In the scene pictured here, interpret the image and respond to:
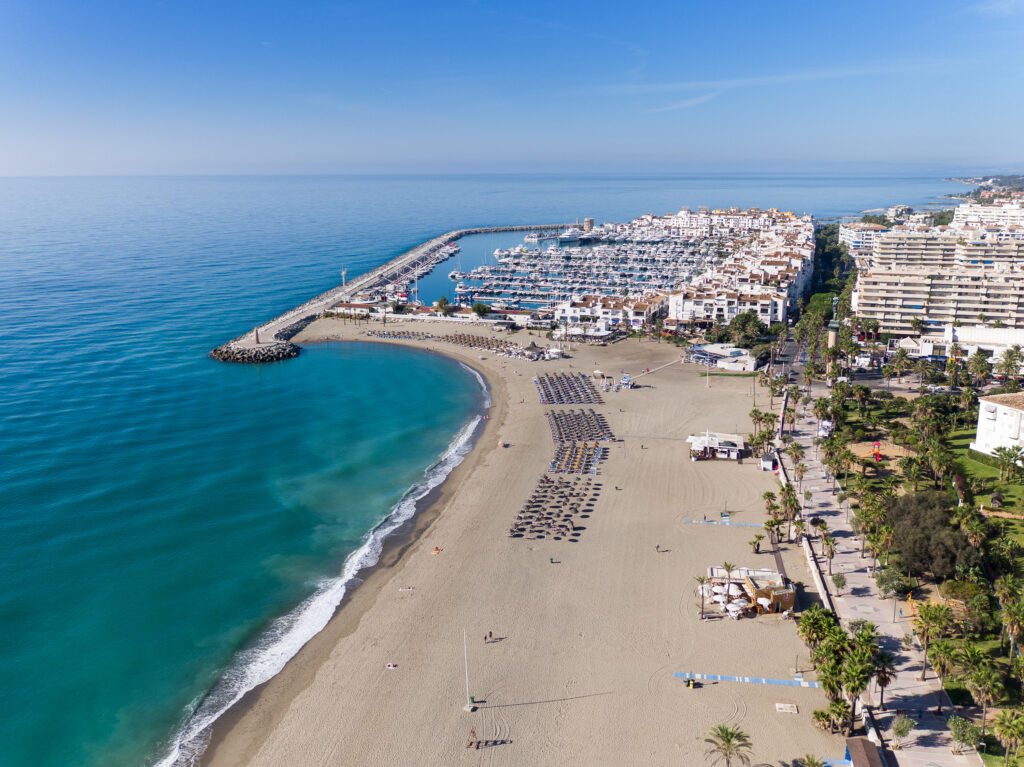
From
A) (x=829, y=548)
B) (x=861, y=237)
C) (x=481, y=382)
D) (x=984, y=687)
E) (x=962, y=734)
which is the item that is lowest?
(x=962, y=734)

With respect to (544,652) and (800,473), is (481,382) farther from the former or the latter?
(544,652)

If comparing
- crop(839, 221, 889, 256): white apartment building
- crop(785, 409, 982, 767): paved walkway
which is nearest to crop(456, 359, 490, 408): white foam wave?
crop(785, 409, 982, 767): paved walkway

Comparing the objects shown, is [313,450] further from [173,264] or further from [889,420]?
[173,264]

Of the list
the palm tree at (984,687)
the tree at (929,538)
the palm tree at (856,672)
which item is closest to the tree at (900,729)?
the palm tree at (856,672)

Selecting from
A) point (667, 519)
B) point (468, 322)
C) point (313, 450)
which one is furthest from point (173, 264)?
point (667, 519)

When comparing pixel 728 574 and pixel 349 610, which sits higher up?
pixel 728 574

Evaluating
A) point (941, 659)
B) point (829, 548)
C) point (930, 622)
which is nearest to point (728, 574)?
point (829, 548)

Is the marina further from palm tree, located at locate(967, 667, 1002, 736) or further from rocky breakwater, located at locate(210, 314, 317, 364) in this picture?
palm tree, located at locate(967, 667, 1002, 736)
